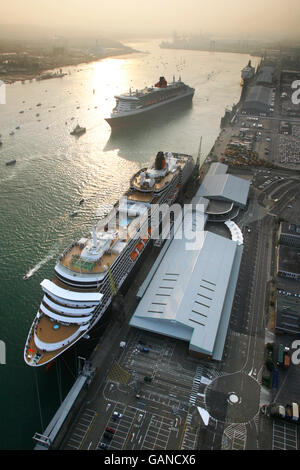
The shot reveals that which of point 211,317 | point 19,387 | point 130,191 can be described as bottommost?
point 19,387

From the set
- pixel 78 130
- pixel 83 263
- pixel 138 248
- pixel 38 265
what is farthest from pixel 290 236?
pixel 78 130

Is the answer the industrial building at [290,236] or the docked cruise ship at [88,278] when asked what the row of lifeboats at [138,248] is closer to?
the docked cruise ship at [88,278]

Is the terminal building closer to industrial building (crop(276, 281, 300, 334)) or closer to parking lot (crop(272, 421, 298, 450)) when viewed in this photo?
industrial building (crop(276, 281, 300, 334))

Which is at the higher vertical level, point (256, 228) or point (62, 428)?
point (256, 228)

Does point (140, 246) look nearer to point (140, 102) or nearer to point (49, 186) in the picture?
point (49, 186)

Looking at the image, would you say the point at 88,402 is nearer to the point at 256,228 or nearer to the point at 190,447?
the point at 190,447
